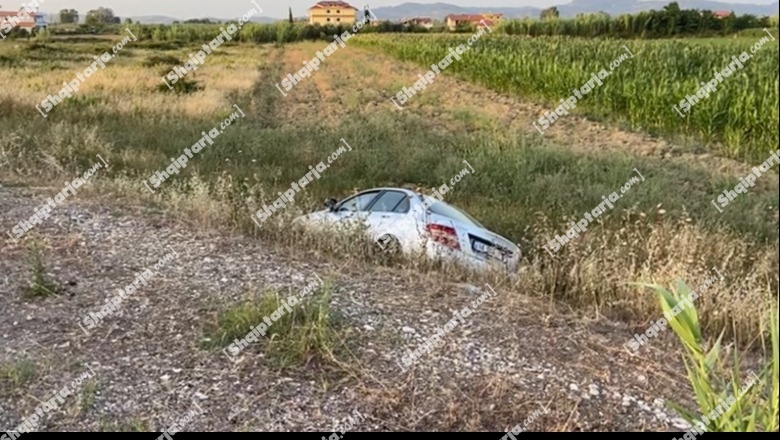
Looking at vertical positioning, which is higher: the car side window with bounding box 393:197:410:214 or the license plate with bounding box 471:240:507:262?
the car side window with bounding box 393:197:410:214

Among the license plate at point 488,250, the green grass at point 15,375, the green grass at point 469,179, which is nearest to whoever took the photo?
the green grass at point 15,375

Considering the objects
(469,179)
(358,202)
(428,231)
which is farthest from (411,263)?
(469,179)

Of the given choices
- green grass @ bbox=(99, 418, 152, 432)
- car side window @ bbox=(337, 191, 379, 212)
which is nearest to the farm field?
green grass @ bbox=(99, 418, 152, 432)

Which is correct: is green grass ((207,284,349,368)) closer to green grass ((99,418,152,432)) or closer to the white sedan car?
green grass ((99,418,152,432))

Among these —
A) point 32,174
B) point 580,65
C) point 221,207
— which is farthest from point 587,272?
point 580,65

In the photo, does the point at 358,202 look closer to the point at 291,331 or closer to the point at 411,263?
the point at 411,263

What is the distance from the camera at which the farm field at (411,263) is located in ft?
11.9

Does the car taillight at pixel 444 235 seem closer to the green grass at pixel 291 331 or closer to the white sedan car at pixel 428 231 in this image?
the white sedan car at pixel 428 231

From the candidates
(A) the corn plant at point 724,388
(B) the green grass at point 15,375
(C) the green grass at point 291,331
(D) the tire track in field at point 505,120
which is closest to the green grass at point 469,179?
(D) the tire track in field at point 505,120

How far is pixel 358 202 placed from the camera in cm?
818

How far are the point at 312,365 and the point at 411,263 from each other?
286 centimetres

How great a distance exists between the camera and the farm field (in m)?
3.63

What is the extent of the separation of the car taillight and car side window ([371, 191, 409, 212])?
2.53 feet

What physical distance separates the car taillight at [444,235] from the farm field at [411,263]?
0.51m
